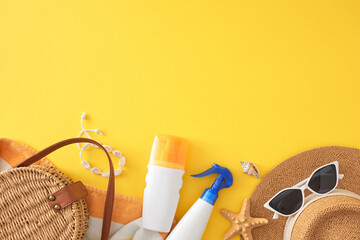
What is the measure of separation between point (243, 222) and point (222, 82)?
1.10ft

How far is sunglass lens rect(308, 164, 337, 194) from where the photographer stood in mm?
764

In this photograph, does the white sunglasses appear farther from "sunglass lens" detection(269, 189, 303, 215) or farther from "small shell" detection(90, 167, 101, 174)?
"small shell" detection(90, 167, 101, 174)

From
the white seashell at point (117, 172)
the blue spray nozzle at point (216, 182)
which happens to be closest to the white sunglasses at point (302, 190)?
the blue spray nozzle at point (216, 182)

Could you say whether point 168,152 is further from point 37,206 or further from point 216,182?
point 37,206

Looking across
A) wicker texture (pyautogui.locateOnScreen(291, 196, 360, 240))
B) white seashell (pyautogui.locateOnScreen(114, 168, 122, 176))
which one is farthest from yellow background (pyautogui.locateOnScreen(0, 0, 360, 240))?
wicker texture (pyautogui.locateOnScreen(291, 196, 360, 240))

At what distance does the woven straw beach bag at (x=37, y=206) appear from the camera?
2.36ft

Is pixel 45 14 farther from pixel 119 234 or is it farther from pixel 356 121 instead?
pixel 356 121

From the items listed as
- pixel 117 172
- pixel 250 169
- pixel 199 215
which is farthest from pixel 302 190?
pixel 117 172

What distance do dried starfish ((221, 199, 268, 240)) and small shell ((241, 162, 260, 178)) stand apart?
7 centimetres

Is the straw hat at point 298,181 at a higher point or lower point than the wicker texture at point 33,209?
higher

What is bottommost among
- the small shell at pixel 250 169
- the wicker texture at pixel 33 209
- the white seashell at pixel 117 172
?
the wicker texture at pixel 33 209

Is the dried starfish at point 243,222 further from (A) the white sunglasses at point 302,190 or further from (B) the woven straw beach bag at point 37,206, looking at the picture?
(B) the woven straw beach bag at point 37,206

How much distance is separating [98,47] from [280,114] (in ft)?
1.56

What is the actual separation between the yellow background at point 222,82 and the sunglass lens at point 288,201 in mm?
64
